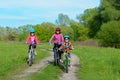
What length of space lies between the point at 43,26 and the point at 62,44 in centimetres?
11522

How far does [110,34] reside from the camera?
75938mm

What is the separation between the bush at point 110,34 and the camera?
73994 mm

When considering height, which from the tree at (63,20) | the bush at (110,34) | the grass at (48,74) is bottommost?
the grass at (48,74)

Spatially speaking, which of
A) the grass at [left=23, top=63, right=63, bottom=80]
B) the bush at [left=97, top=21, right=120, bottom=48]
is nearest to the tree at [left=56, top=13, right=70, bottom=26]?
the bush at [left=97, top=21, right=120, bottom=48]

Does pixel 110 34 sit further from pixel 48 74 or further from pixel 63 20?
pixel 63 20

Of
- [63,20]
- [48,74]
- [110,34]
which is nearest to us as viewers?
[48,74]

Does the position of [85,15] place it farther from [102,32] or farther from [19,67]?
[19,67]

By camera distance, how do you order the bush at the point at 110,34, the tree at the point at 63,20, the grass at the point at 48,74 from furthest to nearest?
the tree at the point at 63,20 → the bush at the point at 110,34 → the grass at the point at 48,74

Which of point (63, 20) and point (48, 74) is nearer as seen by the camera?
point (48, 74)

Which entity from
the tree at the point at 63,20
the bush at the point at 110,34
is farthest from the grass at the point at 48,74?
the tree at the point at 63,20

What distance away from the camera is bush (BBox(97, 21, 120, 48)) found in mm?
73994

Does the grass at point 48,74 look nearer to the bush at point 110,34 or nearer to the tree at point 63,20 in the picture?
the bush at point 110,34

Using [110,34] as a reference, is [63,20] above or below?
above

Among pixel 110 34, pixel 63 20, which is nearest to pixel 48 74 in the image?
pixel 110 34
